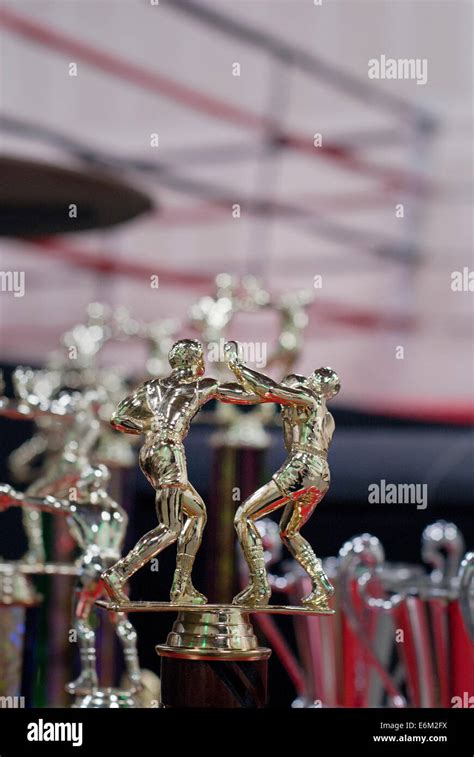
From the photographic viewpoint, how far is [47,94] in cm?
460

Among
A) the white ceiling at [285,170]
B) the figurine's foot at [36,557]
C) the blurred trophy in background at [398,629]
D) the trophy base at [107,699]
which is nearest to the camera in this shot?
the trophy base at [107,699]

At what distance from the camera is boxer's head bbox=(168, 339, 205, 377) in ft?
3.33

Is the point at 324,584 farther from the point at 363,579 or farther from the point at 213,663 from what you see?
the point at 363,579

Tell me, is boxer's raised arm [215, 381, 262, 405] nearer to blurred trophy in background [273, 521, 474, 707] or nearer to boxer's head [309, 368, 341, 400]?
boxer's head [309, 368, 341, 400]

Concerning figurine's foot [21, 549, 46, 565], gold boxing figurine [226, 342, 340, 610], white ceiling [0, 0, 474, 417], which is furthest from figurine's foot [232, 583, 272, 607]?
white ceiling [0, 0, 474, 417]

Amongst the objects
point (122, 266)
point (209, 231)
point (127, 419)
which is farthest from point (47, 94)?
point (127, 419)

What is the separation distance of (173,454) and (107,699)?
0.24 metres

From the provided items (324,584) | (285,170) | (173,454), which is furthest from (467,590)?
(285,170)

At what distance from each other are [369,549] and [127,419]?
40cm

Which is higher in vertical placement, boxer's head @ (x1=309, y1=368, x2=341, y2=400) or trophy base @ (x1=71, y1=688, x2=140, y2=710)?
boxer's head @ (x1=309, y1=368, x2=341, y2=400)

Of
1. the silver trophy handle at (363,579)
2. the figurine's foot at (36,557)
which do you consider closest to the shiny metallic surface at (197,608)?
the silver trophy handle at (363,579)

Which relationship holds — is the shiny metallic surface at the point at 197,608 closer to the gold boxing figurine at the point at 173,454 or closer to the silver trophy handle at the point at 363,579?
the gold boxing figurine at the point at 173,454

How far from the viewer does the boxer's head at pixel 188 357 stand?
1016mm

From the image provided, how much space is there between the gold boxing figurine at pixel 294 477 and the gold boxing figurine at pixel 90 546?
0.19 m
